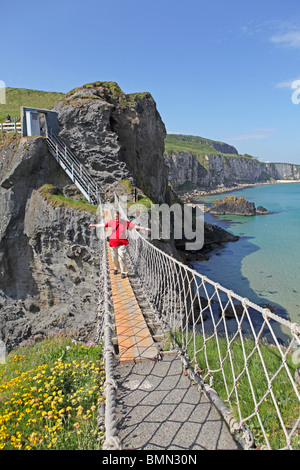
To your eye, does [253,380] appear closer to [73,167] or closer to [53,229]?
[53,229]

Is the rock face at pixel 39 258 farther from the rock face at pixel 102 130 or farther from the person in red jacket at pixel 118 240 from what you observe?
the person in red jacket at pixel 118 240

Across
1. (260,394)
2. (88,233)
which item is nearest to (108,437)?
(260,394)

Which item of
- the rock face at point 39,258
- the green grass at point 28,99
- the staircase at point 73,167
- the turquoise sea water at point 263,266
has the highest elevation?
the green grass at point 28,99

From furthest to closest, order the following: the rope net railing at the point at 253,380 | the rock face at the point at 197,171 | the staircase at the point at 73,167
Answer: the rock face at the point at 197,171, the staircase at the point at 73,167, the rope net railing at the point at 253,380

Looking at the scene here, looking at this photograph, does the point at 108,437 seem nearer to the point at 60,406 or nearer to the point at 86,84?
the point at 60,406

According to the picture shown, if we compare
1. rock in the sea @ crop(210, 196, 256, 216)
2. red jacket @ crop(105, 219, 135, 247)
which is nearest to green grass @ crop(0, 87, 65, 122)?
red jacket @ crop(105, 219, 135, 247)

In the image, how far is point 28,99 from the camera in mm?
33594

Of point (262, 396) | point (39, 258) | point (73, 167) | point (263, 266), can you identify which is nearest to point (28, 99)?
point (73, 167)

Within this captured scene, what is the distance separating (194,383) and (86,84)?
22590 mm

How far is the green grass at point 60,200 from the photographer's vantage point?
15.3m

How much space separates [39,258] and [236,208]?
203 ft

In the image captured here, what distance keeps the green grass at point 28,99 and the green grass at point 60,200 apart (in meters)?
17.0

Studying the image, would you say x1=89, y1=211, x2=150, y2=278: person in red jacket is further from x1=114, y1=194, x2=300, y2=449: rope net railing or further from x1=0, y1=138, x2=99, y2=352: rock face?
x1=0, y1=138, x2=99, y2=352: rock face

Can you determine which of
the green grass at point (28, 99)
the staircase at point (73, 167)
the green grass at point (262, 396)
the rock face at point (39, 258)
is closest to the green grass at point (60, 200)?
the rock face at point (39, 258)
